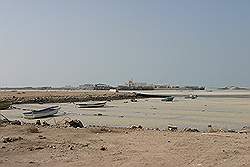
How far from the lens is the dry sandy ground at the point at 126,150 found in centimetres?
1255

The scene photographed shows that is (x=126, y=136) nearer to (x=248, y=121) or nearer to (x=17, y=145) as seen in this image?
(x=17, y=145)

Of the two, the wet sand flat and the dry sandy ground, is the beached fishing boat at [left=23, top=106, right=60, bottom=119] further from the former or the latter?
the dry sandy ground

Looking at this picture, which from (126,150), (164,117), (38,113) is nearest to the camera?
(126,150)

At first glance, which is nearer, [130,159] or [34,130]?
[130,159]

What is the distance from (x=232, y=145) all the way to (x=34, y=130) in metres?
9.29

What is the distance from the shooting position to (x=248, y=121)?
3002cm

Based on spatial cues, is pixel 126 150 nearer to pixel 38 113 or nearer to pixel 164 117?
pixel 164 117

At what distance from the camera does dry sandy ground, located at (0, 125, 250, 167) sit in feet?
41.2

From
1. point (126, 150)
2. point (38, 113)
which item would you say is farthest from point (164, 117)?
point (126, 150)

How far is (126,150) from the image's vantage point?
47.8 ft

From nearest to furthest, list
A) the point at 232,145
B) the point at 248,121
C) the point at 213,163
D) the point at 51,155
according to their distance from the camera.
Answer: the point at 213,163 < the point at 51,155 < the point at 232,145 < the point at 248,121

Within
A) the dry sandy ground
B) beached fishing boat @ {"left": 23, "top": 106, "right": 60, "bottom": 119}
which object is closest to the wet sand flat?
beached fishing boat @ {"left": 23, "top": 106, "right": 60, "bottom": 119}

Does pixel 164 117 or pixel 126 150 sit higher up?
pixel 126 150

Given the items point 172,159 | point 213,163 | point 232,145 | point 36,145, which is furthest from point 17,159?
point 232,145
